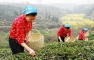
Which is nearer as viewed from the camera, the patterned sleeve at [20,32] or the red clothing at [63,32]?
the patterned sleeve at [20,32]

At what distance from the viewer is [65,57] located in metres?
7.22

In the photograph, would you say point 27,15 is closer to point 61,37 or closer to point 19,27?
point 19,27

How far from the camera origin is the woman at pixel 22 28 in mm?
5105

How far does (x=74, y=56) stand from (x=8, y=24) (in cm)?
3366

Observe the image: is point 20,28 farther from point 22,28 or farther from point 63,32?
point 63,32

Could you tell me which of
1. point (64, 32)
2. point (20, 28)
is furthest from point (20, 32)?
point (64, 32)

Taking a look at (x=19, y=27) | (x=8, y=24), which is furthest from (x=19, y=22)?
(x=8, y=24)

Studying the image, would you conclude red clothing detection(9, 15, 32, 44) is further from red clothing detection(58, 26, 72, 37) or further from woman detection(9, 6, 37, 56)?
red clothing detection(58, 26, 72, 37)

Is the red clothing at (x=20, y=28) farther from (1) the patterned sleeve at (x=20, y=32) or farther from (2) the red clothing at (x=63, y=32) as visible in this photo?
(2) the red clothing at (x=63, y=32)

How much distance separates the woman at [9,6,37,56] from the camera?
511 cm

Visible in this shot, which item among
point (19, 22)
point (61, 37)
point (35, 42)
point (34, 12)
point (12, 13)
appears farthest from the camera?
point (12, 13)

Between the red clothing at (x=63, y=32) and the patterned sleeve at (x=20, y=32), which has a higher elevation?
the patterned sleeve at (x=20, y=32)

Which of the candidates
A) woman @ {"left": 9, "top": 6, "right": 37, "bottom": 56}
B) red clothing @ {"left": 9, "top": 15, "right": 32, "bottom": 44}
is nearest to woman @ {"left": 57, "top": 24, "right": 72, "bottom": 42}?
woman @ {"left": 9, "top": 6, "right": 37, "bottom": 56}

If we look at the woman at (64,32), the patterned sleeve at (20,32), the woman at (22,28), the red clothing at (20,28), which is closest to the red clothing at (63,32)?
the woman at (64,32)
